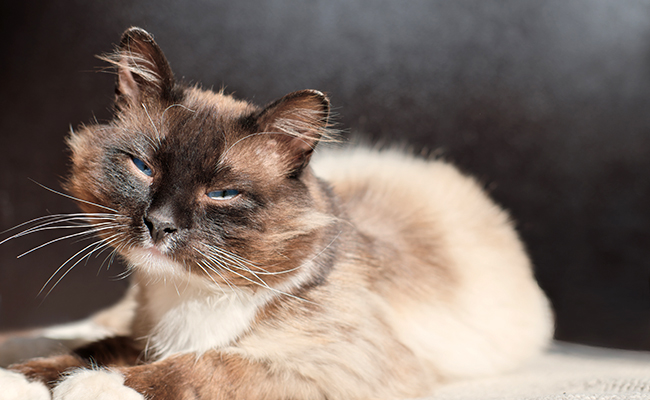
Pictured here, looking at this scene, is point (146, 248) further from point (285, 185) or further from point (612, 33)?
point (612, 33)

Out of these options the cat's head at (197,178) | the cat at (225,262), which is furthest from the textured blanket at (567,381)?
the cat's head at (197,178)

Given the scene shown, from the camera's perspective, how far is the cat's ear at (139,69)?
1168 mm

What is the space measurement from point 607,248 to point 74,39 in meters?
2.49

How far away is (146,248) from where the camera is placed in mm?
1058

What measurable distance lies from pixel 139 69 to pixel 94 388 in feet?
2.36

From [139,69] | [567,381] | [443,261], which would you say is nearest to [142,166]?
[139,69]

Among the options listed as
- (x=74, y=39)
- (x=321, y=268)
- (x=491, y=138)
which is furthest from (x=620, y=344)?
(x=74, y=39)

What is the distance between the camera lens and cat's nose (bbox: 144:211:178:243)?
1.02 meters

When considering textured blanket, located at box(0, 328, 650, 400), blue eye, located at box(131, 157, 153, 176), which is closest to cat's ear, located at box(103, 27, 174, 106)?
blue eye, located at box(131, 157, 153, 176)

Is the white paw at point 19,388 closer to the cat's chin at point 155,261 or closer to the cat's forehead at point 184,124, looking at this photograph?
the cat's chin at point 155,261

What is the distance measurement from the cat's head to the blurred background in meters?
0.70

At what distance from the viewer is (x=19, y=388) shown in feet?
3.49

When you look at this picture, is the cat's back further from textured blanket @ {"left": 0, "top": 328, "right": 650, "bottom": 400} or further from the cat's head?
the cat's head

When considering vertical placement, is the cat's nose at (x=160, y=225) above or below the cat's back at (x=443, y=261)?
above
